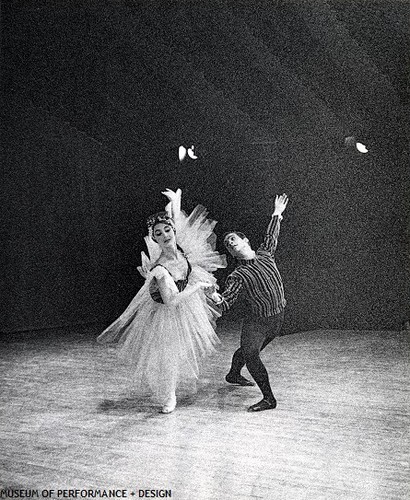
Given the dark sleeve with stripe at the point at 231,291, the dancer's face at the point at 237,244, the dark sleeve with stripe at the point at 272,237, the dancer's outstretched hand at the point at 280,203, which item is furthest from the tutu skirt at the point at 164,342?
the dancer's outstretched hand at the point at 280,203

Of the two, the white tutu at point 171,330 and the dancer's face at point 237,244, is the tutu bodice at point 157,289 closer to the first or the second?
the white tutu at point 171,330

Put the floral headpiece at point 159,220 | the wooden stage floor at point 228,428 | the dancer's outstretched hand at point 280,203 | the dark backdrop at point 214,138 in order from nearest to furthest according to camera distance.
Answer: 1. the wooden stage floor at point 228,428
2. the dark backdrop at point 214,138
3. the dancer's outstretched hand at point 280,203
4. the floral headpiece at point 159,220

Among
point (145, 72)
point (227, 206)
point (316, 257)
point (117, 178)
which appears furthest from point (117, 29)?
point (316, 257)

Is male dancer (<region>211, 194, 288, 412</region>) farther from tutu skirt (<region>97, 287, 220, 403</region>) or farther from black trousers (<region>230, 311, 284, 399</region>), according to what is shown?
tutu skirt (<region>97, 287, 220, 403</region>)

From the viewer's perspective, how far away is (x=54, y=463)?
1852mm

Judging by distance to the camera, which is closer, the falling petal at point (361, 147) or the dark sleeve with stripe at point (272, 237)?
the falling petal at point (361, 147)

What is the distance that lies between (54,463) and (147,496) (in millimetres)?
369

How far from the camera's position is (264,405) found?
216 centimetres

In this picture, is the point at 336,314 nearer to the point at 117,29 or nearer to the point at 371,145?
the point at 371,145

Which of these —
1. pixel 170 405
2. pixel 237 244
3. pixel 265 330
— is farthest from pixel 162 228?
pixel 170 405

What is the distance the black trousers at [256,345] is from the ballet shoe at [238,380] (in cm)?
1

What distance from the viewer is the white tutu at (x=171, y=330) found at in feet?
7.09

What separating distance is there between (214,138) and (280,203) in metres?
0.32

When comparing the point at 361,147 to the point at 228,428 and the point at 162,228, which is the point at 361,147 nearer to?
the point at 162,228
